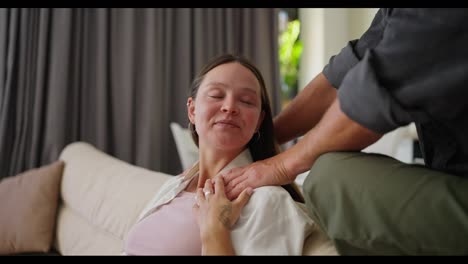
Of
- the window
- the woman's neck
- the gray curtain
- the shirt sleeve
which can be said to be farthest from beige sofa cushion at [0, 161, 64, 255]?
the window

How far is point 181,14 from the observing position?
118 inches

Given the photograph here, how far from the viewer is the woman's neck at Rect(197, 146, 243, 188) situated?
3.26 feet

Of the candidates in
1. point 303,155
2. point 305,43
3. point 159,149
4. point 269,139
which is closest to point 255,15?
point 305,43

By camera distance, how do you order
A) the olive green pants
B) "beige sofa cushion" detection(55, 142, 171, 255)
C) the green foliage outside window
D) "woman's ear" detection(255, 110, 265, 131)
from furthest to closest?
1. the green foliage outside window
2. "beige sofa cushion" detection(55, 142, 171, 255)
3. "woman's ear" detection(255, 110, 265, 131)
4. the olive green pants

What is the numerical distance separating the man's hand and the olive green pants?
0.16 metres

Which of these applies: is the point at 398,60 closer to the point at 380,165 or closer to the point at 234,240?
the point at 380,165

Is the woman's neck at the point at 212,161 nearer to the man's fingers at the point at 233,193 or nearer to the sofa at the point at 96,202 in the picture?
the man's fingers at the point at 233,193

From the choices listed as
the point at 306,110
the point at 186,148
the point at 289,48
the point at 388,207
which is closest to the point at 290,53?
the point at 289,48

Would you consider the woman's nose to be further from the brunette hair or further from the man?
the man

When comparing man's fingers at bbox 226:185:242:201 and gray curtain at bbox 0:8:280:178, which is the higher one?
gray curtain at bbox 0:8:280:178

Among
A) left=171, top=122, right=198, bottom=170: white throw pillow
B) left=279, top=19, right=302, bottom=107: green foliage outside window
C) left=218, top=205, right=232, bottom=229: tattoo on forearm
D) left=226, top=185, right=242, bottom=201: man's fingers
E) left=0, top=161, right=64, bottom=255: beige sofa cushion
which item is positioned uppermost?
left=279, top=19, right=302, bottom=107: green foliage outside window

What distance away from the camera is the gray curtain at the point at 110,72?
2535 millimetres

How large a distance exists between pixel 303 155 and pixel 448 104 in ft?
0.87

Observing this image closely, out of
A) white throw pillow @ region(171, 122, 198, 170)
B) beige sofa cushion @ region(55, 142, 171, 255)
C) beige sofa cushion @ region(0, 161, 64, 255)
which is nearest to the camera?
beige sofa cushion @ region(55, 142, 171, 255)
